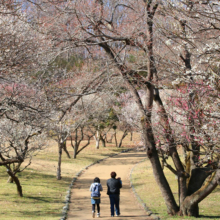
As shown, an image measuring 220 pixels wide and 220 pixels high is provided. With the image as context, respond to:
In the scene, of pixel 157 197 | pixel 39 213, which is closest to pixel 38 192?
pixel 39 213

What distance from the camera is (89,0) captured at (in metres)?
7.91

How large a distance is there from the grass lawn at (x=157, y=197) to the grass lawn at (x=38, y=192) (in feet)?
10.5

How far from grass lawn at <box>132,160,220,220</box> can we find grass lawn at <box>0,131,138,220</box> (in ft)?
10.5

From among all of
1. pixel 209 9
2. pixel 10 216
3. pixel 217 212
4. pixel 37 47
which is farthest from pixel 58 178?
pixel 209 9

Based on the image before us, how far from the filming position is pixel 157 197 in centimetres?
1152

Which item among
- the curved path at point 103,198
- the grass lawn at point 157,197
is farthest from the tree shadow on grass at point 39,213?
the grass lawn at point 157,197

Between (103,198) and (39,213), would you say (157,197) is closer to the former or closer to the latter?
(103,198)

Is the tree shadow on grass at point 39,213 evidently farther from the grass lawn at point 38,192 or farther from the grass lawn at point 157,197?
the grass lawn at point 157,197

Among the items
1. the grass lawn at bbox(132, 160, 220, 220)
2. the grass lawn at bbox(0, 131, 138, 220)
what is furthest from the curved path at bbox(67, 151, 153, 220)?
the grass lawn at bbox(0, 131, 138, 220)

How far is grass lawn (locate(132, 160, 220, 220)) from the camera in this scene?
8.69 meters

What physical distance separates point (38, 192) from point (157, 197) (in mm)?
5090

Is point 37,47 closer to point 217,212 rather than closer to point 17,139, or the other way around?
point 17,139

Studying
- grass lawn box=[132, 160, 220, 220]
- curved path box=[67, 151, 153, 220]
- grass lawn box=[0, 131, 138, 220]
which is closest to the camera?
grass lawn box=[132, 160, 220, 220]

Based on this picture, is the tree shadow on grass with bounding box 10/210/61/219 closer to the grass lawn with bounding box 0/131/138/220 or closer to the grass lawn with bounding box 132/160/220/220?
the grass lawn with bounding box 0/131/138/220
